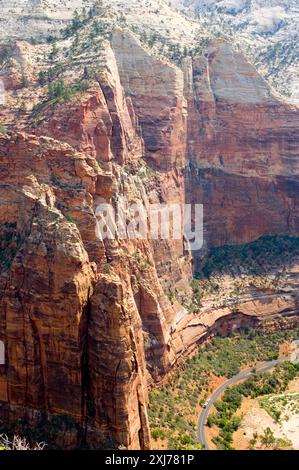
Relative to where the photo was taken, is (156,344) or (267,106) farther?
(267,106)

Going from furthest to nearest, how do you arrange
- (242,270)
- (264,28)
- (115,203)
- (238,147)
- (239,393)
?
(264,28)
(238,147)
(242,270)
(239,393)
(115,203)

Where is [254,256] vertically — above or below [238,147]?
below

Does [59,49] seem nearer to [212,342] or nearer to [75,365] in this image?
[212,342]

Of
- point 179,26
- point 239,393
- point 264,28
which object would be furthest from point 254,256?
point 264,28

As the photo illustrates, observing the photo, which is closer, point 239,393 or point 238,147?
point 239,393

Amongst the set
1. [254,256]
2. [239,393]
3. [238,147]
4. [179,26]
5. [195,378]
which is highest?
[179,26]

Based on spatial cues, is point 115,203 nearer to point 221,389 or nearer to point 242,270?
point 221,389

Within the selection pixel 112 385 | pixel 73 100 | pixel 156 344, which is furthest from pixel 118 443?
pixel 73 100
